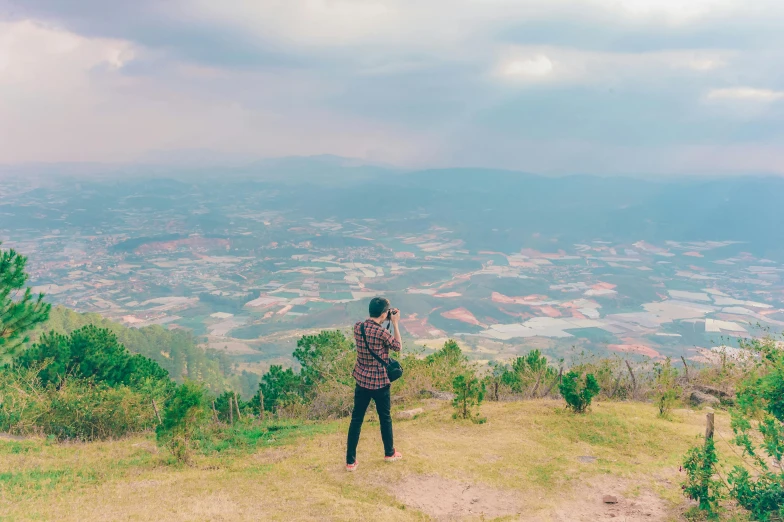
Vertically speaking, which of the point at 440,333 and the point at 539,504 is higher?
the point at 539,504

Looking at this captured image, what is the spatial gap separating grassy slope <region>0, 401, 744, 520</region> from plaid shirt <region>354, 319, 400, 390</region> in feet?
6.03

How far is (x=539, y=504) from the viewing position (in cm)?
695

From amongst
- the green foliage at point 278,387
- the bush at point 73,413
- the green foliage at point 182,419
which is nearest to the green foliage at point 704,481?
the green foliage at point 182,419

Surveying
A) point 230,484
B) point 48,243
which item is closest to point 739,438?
point 230,484

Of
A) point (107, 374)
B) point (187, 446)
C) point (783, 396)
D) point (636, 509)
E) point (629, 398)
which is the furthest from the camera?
point (107, 374)

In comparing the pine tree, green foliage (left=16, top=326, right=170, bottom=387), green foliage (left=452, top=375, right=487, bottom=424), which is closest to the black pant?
green foliage (left=452, top=375, right=487, bottom=424)

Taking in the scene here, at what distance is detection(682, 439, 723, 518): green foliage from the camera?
611 centimetres

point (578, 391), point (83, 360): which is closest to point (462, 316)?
point (83, 360)

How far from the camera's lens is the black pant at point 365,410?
709cm

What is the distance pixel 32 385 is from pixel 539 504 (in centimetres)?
1957

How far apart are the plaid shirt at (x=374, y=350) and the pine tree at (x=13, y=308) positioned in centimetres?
789

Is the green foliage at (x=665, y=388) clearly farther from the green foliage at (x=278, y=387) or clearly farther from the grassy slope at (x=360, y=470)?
the green foliage at (x=278, y=387)

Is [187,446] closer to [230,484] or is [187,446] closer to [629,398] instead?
[230,484]

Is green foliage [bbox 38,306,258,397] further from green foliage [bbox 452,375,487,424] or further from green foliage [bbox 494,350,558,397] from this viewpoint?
green foliage [bbox 452,375,487,424]
